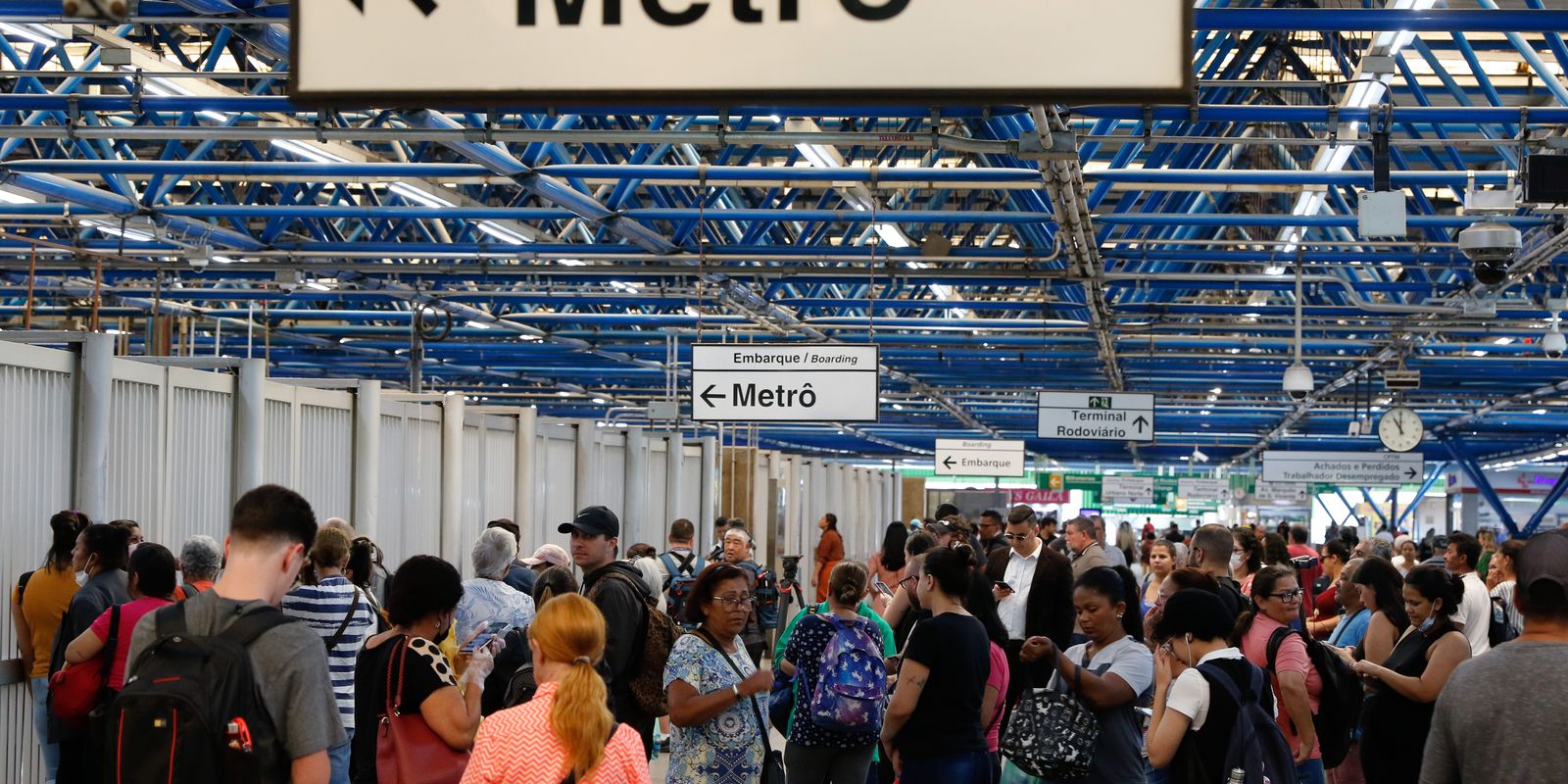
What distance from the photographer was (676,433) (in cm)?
2058

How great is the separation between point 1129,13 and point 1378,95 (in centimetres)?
815

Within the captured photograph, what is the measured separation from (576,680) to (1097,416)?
20.6 meters

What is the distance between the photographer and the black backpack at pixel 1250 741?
19.0 ft

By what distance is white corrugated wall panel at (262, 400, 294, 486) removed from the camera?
11.6 m

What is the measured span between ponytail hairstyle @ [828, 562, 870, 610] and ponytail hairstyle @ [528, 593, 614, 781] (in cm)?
310

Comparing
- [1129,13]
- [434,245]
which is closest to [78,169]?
[434,245]

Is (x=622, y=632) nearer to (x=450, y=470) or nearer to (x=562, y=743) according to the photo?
(x=562, y=743)

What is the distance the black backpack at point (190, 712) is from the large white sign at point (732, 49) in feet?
4.20

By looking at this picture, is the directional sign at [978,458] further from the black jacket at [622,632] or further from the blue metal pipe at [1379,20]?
the black jacket at [622,632]

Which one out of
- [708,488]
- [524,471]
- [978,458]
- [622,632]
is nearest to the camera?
[622,632]

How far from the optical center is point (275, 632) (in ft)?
13.2

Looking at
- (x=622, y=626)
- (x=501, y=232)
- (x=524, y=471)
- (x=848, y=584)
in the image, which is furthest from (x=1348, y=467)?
(x=622, y=626)

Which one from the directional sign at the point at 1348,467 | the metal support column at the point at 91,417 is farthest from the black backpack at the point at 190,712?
the directional sign at the point at 1348,467

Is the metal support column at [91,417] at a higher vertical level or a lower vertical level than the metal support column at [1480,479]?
higher
